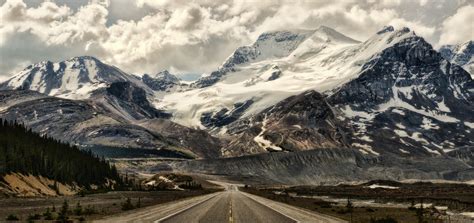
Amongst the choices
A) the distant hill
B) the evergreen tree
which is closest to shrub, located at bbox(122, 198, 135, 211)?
the distant hill

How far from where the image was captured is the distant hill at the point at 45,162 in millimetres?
110331

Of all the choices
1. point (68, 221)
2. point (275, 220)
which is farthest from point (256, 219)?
point (68, 221)

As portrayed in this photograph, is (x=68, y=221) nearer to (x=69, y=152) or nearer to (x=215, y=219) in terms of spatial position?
(x=215, y=219)

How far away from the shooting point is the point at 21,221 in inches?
1646

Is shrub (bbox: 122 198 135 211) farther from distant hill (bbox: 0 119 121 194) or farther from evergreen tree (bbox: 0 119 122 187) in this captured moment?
evergreen tree (bbox: 0 119 122 187)

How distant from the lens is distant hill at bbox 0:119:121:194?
110331mm

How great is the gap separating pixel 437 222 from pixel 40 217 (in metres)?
31.4

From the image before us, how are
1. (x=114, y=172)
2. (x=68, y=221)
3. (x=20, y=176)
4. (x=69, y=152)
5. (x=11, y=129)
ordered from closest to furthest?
1. (x=68, y=221)
2. (x=20, y=176)
3. (x=11, y=129)
4. (x=69, y=152)
5. (x=114, y=172)

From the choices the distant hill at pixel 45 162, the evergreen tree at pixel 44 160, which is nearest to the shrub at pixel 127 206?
the distant hill at pixel 45 162

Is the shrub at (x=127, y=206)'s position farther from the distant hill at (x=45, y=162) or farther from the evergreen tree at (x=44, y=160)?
the evergreen tree at (x=44, y=160)

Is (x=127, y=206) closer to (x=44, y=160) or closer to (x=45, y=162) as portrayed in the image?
(x=44, y=160)

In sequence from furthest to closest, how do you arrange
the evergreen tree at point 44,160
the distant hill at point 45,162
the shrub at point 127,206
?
the evergreen tree at point 44,160, the distant hill at point 45,162, the shrub at point 127,206

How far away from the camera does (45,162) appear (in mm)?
124375

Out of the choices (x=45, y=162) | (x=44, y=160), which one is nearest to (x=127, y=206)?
(x=44, y=160)
